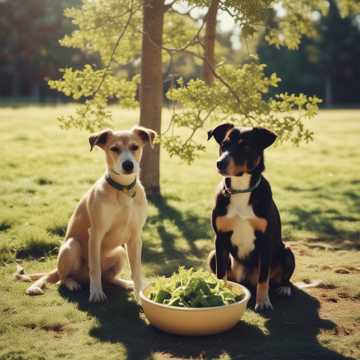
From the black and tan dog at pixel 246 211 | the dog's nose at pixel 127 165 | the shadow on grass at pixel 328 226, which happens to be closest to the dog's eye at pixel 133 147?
the dog's nose at pixel 127 165

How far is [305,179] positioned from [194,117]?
5544 mm

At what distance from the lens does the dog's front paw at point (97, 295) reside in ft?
19.0

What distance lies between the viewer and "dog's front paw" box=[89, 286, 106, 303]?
579 centimetres

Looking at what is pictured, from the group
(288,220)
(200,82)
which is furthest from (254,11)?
(288,220)

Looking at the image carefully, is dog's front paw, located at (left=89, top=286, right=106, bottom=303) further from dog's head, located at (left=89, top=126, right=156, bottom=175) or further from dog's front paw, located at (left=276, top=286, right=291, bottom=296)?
dog's front paw, located at (left=276, top=286, right=291, bottom=296)

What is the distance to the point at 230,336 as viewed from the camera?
16.2 feet

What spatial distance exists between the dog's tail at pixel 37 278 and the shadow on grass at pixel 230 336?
19.2 inches

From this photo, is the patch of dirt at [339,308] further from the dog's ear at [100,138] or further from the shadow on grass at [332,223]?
the dog's ear at [100,138]

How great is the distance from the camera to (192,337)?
4.88 metres

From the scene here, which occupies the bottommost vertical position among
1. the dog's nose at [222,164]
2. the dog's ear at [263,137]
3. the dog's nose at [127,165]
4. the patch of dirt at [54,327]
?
the patch of dirt at [54,327]

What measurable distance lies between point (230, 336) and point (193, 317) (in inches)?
18.5

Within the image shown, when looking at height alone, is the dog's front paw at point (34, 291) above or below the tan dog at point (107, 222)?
below

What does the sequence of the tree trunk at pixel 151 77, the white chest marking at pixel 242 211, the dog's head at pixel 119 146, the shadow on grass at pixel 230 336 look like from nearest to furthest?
the shadow on grass at pixel 230 336 → the white chest marking at pixel 242 211 → the dog's head at pixel 119 146 → the tree trunk at pixel 151 77

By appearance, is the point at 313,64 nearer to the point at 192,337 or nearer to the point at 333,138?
the point at 333,138
